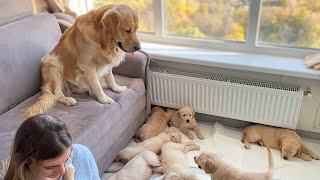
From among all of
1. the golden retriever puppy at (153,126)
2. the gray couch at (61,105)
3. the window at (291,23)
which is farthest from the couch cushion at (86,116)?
the window at (291,23)

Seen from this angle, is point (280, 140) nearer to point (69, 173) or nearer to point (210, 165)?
point (210, 165)

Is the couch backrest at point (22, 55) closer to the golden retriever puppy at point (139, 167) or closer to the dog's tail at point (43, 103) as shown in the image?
the dog's tail at point (43, 103)

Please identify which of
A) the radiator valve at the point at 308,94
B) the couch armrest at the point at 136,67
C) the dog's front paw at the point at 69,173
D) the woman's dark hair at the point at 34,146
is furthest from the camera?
the couch armrest at the point at 136,67

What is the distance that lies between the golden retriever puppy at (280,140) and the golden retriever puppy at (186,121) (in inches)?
14.7

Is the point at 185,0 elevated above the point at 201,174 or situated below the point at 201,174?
above

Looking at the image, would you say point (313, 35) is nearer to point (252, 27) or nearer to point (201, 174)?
point (252, 27)

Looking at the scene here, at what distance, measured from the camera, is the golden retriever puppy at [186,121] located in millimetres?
2395

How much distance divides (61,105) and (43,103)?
0.40ft

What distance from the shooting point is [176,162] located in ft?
6.31

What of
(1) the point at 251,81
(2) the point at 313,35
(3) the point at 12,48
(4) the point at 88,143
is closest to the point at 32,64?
(3) the point at 12,48

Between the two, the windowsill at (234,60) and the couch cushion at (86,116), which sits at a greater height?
the windowsill at (234,60)

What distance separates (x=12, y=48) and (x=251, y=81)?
1.69 metres

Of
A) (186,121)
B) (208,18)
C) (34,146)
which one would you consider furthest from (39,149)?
(208,18)

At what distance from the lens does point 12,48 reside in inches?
77.8
